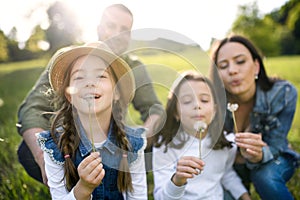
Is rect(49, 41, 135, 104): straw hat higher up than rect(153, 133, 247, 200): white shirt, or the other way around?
rect(49, 41, 135, 104): straw hat

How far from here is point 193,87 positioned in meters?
1.90

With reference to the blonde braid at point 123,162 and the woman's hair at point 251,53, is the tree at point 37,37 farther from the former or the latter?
the blonde braid at point 123,162

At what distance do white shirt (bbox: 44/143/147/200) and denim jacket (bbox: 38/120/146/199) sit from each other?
0.02 meters

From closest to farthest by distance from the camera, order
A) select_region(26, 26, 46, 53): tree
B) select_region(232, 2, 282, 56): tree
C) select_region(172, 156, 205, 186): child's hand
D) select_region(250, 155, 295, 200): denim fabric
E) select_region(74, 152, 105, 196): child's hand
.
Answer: select_region(74, 152, 105, 196): child's hand
select_region(172, 156, 205, 186): child's hand
select_region(250, 155, 295, 200): denim fabric
select_region(26, 26, 46, 53): tree
select_region(232, 2, 282, 56): tree

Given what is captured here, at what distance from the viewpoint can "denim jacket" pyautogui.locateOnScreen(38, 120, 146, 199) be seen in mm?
1604

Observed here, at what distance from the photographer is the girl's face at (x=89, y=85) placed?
5.03ft

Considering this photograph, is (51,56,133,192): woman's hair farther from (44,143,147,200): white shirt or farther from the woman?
the woman

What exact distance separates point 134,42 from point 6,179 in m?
1.07

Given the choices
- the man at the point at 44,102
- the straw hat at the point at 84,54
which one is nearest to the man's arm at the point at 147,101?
the man at the point at 44,102

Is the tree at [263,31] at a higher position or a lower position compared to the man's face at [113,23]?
lower

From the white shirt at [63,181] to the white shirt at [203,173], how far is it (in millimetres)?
137

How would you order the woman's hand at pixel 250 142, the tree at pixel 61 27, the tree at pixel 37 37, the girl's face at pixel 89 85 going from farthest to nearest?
the tree at pixel 37 37
the tree at pixel 61 27
the woman's hand at pixel 250 142
the girl's face at pixel 89 85

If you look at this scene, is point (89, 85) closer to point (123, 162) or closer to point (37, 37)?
point (123, 162)

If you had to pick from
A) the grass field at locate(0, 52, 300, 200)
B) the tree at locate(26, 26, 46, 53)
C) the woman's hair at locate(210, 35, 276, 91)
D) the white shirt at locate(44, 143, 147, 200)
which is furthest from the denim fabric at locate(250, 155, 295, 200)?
→ the tree at locate(26, 26, 46, 53)
